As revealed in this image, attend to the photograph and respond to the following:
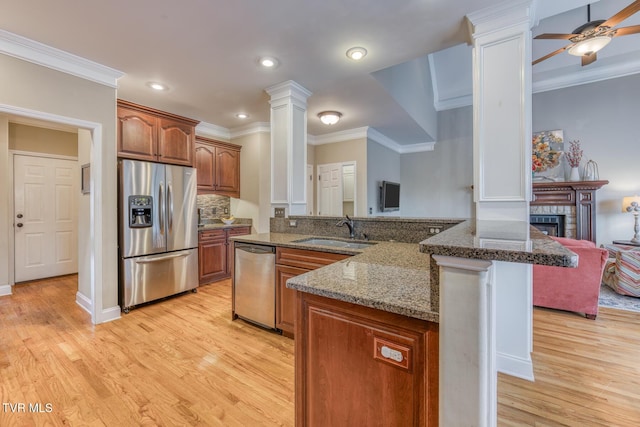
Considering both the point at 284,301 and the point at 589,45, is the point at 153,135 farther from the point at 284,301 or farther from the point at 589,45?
the point at 589,45

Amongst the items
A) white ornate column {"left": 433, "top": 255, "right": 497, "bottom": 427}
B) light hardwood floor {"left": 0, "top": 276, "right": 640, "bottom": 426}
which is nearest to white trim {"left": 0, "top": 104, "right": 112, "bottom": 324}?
light hardwood floor {"left": 0, "top": 276, "right": 640, "bottom": 426}

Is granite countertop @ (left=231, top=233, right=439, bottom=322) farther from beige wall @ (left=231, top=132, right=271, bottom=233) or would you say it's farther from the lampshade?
the lampshade

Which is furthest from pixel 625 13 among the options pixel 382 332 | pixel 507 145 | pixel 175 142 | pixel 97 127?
pixel 97 127

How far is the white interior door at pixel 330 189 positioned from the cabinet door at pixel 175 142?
9.03 ft

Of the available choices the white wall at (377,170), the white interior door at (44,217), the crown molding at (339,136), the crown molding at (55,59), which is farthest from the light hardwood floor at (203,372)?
the crown molding at (339,136)

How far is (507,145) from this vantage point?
1.92 meters

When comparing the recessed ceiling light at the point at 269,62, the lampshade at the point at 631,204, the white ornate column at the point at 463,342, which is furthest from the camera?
the lampshade at the point at 631,204

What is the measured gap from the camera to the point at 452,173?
618 cm

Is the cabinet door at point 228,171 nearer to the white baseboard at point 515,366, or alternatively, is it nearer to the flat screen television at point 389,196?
the flat screen television at point 389,196

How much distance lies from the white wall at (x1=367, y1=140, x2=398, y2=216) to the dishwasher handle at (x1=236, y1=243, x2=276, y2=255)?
10.2 feet

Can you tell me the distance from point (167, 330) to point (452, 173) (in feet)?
20.3

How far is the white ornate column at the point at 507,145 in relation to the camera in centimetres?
188

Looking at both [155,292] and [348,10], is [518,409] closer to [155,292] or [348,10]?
[348,10]

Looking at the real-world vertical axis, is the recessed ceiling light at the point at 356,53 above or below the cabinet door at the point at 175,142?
above
